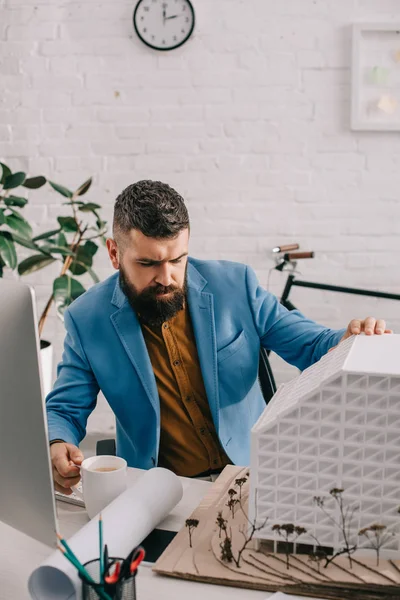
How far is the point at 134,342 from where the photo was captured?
1.62 metres

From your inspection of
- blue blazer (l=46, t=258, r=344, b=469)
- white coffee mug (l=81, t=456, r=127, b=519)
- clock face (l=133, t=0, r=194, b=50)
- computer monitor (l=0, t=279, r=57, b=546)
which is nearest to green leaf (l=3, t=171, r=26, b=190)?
clock face (l=133, t=0, r=194, b=50)

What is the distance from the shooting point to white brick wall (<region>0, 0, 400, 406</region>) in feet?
10.3

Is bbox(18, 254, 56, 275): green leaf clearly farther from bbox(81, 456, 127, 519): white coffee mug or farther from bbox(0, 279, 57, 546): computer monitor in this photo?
bbox(0, 279, 57, 546): computer monitor

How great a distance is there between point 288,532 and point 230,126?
2506 mm

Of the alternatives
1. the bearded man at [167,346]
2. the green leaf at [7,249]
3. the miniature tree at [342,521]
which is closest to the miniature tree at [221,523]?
the miniature tree at [342,521]

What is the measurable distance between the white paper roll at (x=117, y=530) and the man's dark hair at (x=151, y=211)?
0.56 meters

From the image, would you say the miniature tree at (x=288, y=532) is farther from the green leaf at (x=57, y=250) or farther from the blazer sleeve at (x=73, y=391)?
the green leaf at (x=57, y=250)

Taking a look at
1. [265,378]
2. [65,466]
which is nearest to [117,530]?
[65,466]

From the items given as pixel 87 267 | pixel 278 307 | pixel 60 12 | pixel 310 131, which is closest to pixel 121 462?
pixel 278 307

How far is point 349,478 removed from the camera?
3.19ft

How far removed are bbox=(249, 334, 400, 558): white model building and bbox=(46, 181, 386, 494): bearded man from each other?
61 cm

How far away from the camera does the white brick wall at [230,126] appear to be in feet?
10.3

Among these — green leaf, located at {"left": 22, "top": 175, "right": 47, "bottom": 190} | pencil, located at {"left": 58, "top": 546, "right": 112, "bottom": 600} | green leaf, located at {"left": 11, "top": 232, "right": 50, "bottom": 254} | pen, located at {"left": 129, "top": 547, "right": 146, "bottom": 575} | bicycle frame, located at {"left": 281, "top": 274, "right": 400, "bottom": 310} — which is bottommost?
bicycle frame, located at {"left": 281, "top": 274, "right": 400, "bottom": 310}

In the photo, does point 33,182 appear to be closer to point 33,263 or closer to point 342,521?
point 33,263
